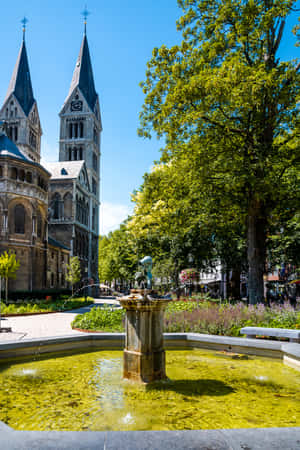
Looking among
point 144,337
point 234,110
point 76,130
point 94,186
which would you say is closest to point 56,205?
point 94,186

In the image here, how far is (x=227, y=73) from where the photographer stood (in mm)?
13672

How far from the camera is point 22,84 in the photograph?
73562 millimetres

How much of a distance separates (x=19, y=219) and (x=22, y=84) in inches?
1704

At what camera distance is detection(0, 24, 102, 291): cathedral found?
41344 mm

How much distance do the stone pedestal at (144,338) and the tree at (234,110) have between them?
30.1ft

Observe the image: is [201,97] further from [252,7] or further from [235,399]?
[235,399]

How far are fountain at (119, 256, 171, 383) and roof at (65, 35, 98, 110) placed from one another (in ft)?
280

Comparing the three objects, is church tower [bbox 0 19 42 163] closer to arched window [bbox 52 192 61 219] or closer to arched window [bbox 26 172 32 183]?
arched window [bbox 52 192 61 219]

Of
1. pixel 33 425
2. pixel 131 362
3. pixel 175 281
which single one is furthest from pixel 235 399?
pixel 175 281

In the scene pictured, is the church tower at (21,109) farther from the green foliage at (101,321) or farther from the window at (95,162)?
the green foliage at (101,321)

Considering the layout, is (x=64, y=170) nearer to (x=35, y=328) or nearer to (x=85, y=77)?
(x=85, y=77)

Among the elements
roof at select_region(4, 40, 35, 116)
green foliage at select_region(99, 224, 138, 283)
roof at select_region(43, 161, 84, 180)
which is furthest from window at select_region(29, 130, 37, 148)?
green foliage at select_region(99, 224, 138, 283)

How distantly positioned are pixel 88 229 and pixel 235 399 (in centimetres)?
7269

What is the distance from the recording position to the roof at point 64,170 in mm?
66312
